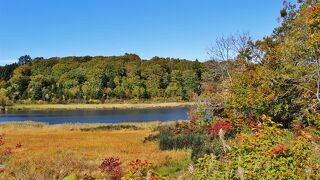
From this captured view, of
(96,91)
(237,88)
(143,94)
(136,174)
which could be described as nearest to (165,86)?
(143,94)

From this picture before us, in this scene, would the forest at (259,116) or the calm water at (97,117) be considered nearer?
the forest at (259,116)

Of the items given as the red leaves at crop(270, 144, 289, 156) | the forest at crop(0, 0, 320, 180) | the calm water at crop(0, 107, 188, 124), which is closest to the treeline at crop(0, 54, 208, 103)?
the calm water at crop(0, 107, 188, 124)

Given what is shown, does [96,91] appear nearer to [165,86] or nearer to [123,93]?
[123,93]

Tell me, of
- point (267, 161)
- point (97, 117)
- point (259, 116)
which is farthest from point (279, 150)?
point (97, 117)

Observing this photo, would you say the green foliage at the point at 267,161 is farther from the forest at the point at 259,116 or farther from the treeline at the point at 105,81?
the treeline at the point at 105,81

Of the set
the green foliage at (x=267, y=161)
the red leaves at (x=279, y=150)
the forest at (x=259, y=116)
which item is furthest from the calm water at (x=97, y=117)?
the red leaves at (x=279, y=150)

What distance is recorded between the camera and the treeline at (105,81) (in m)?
153

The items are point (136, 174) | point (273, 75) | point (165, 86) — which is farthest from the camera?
point (165, 86)

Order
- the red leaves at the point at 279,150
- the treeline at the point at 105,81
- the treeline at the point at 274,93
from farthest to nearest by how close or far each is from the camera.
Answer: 1. the treeline at the point at 105,81
2. the treeline at the point at 274,93
3. the red leaves at the point at 279,150

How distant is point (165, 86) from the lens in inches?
6570

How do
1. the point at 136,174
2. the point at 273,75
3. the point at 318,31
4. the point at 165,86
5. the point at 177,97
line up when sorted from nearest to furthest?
1. the point at 136,174
2. the point at 318,31
3. the point at 273,75
4. the point at 177,97
5. the point at 165,86

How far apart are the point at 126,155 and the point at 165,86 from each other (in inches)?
5731

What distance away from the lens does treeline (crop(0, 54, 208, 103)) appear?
501 ft

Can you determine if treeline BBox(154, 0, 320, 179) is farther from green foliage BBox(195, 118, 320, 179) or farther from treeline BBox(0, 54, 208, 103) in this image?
treeline BBox(0, 54, 208, 103)
